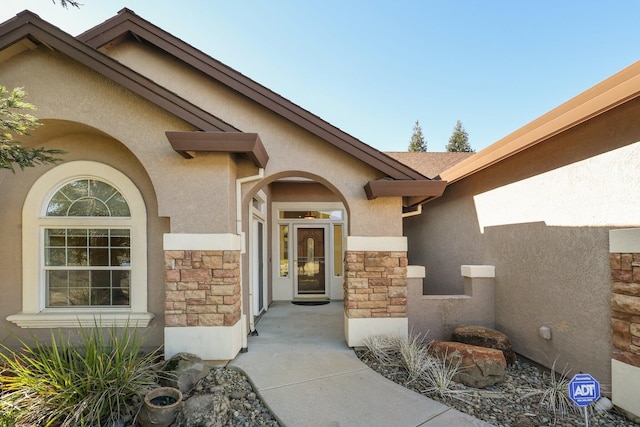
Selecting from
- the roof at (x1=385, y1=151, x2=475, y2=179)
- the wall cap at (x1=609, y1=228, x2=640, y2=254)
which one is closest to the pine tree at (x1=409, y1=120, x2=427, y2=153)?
Result: the roof at (x1=385, y1=151, x2=475, y2=179)

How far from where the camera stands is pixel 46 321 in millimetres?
5078

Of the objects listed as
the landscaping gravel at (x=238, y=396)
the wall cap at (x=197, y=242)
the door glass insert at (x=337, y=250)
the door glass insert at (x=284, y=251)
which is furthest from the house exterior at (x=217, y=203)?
the door glass insert at (x=337, y=250)

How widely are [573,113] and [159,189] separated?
625 cm

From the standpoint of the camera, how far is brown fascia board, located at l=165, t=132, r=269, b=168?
4648 mm

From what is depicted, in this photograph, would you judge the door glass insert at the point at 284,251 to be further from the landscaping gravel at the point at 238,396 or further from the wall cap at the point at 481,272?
the wall cap at the point at 481,272

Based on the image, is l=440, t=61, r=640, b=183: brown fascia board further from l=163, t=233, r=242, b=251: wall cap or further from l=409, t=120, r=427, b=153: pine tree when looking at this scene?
l=409, t=120, r=427, b=153: pine tree

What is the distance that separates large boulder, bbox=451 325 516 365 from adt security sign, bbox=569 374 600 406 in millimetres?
2206

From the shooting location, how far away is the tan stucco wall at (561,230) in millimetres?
4066

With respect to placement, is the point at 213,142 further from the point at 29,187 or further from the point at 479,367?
the point at 479,367

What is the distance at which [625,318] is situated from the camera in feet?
12.6

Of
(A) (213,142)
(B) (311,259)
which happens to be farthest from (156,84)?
(B) (311,259)

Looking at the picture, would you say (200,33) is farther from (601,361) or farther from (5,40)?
(601,361)

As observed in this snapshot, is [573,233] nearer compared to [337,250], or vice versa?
[573,233]

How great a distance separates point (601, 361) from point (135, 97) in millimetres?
7922
